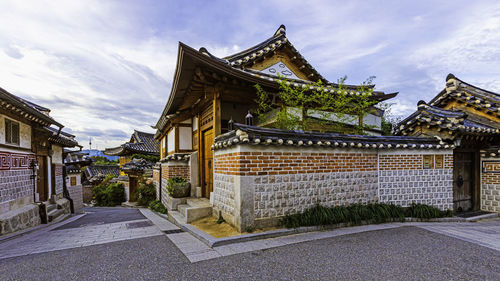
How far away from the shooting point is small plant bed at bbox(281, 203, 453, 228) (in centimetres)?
527

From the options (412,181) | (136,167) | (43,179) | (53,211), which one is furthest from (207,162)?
(136,167)

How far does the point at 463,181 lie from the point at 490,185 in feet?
3.03

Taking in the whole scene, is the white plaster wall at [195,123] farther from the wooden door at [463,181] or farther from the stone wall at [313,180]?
the wooden door at [463,181]

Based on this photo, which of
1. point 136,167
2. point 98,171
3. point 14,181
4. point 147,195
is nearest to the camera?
point 14,181

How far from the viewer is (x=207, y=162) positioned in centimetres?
811

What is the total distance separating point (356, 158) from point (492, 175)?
6.07 m

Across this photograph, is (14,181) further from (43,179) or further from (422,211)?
(422,211)

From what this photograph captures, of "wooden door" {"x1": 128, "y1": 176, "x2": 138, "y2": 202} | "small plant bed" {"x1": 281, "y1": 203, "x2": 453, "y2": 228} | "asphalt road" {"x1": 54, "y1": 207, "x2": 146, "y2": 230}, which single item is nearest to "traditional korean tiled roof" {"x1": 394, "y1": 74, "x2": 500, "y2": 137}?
"small plant bed" {"x1": 281, "y1": 203, "x2": 453, "y2": 228}

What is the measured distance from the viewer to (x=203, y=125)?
862cm

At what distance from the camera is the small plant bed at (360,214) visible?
5273 millimetres

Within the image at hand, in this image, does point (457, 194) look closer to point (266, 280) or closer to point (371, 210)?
point (371, 210)

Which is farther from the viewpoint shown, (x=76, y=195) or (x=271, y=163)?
(x=76, y=195)

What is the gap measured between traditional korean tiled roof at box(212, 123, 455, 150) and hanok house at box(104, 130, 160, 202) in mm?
12013

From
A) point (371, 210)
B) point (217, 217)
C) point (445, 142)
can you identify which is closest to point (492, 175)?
point (445, 142)
